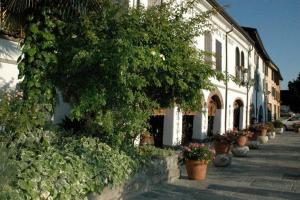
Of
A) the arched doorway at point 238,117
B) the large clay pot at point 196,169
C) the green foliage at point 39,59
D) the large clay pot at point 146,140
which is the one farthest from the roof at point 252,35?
the green foliage at point 39,59

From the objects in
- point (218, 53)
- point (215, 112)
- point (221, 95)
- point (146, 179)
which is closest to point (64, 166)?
point (146, 179)

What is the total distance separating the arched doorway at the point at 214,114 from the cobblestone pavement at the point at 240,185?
7.89 meters

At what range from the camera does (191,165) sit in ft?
35.1

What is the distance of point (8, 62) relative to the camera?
10.3 m

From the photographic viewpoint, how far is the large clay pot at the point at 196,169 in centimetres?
1066

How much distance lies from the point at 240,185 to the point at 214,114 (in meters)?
13.4

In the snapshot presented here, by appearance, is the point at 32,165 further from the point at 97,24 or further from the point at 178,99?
the point at 178,99

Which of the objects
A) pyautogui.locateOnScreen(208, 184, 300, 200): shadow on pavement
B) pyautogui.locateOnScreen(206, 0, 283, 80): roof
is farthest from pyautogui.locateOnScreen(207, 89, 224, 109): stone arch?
pyautogui.locateOnScreen(208, 184, 300, 200): shadow on pavement

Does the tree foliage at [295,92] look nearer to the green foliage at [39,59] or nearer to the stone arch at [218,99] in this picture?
the stone arch at [218,99]

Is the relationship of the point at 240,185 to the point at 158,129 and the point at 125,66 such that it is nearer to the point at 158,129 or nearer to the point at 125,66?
the point at 125,66

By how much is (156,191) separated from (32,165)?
3.58 meters

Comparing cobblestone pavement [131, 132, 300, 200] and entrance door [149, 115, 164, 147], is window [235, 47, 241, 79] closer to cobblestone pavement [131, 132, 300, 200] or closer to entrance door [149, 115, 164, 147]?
entrance door [149, 115, 164, 147]

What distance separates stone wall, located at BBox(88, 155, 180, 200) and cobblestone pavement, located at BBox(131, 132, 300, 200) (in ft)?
0.47

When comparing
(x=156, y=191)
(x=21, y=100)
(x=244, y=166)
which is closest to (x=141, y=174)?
(x=156, y=191)
